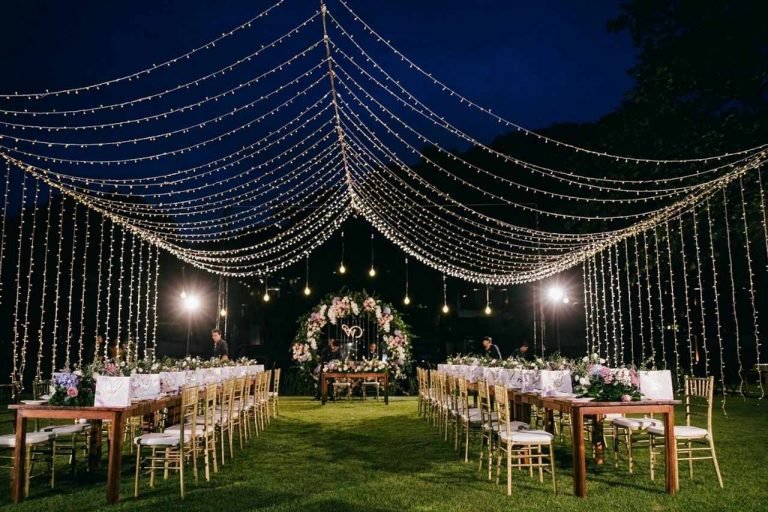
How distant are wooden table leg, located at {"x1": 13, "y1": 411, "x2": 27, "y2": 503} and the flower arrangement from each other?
30 centimetres

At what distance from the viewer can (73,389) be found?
5645 mm

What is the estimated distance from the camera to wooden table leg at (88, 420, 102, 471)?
6.49m

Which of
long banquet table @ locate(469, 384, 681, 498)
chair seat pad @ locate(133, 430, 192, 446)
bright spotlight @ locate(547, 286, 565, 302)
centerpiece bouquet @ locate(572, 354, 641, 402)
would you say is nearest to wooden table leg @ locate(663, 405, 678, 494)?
long banquet table @ locate(469, 384, 681, 498)

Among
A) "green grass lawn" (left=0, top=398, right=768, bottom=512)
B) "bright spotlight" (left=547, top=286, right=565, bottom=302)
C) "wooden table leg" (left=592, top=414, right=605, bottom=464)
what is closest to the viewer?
"green grass lawn" (left=0, top=398, right=768, bottom=512)

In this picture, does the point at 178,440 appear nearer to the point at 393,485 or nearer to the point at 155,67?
the point at 393,485

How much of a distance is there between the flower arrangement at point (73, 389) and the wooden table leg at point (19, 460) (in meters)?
0.30

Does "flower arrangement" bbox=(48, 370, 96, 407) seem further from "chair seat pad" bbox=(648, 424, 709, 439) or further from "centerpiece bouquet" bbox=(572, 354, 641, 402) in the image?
"chair seat pad" bbox=(648, 424, 709, 439)

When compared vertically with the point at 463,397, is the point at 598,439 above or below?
below

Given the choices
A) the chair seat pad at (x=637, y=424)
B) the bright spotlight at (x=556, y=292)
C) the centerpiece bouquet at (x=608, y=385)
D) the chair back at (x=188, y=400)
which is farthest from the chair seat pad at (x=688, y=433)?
the bright spotlight at (x=556, y=292)

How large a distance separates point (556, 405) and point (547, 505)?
1199mm

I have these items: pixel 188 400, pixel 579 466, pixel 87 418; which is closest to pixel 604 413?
pixel 579 466

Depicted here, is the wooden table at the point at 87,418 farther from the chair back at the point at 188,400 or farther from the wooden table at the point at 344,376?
the wooden table at the point at 344,376

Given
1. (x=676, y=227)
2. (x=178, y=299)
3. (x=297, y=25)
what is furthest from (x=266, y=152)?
(x=178, y=299)

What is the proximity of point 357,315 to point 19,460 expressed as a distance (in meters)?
10.7
